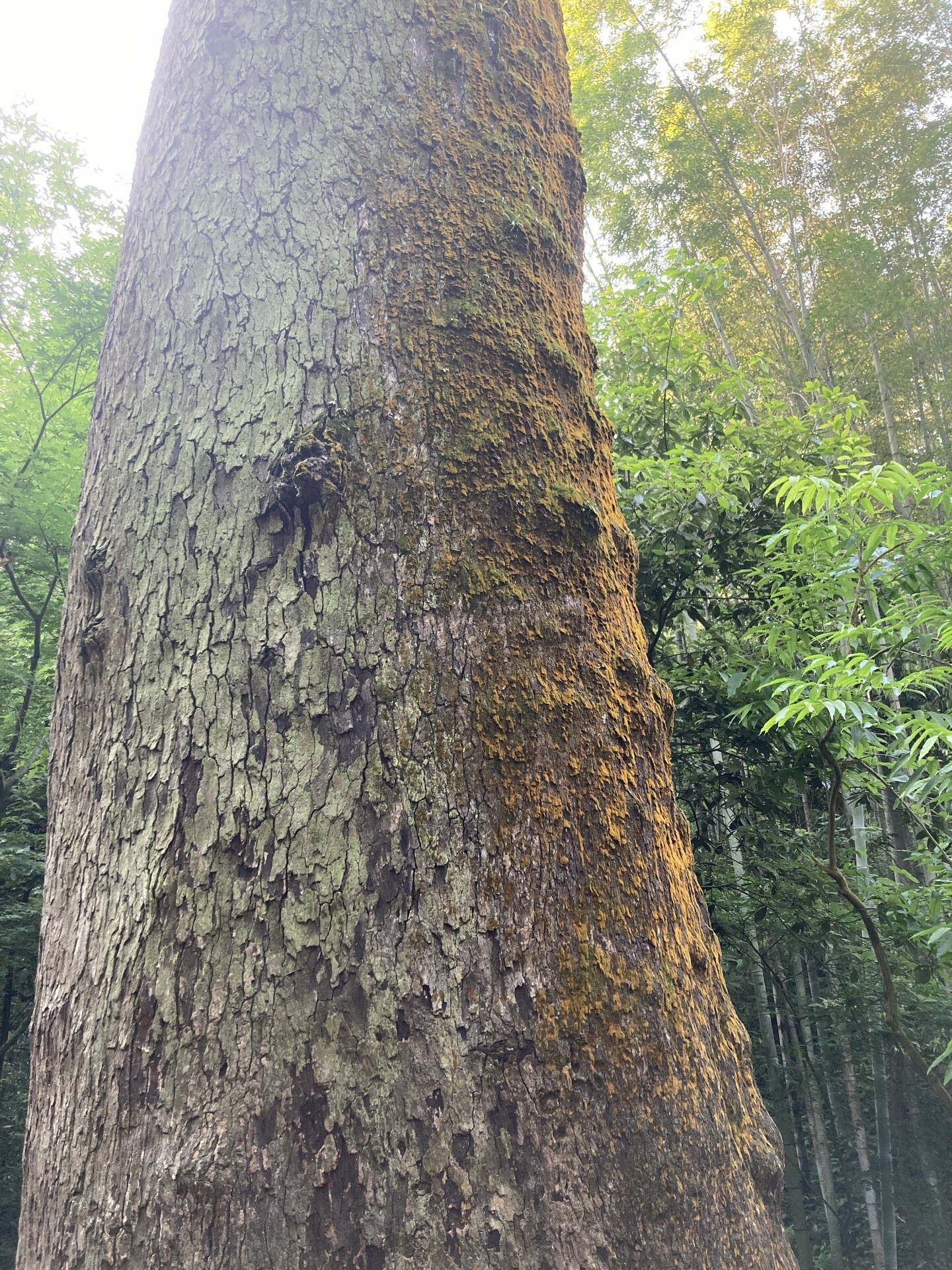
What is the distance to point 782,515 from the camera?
3.08 meters

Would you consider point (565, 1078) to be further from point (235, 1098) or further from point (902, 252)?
point (902, 252)

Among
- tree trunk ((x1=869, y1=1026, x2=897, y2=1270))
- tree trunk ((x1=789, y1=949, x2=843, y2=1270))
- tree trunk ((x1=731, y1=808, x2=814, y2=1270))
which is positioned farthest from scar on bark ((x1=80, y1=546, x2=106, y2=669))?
tree trunk ((x1=869, y1=1026, x2=897, y2=1270))

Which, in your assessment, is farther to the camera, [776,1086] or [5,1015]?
[5,1015]

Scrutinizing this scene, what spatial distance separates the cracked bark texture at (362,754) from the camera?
567 mm

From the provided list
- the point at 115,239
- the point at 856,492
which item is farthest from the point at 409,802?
the point at 115,239

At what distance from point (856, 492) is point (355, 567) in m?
1.62

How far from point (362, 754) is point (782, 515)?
9.38 feet

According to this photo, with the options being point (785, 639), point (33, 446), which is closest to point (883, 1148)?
point (785, 639)

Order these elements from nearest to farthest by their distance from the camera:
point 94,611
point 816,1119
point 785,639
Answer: point 94,611, point 785,639, point 816,1119

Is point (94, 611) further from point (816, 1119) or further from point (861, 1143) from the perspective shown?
point (861, 1143)

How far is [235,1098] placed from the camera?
58 centimetres

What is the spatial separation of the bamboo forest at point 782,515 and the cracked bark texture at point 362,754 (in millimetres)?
271

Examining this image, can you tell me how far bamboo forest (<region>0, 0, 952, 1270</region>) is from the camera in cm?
249

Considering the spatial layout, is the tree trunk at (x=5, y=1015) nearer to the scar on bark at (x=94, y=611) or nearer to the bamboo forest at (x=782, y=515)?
the bamboo forest at (x=782, y=515)
